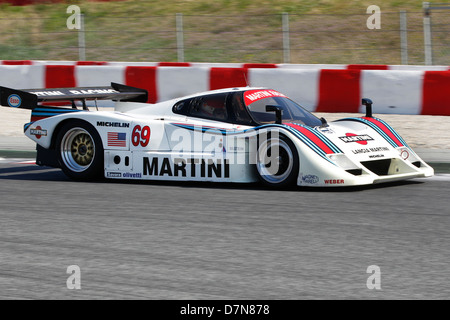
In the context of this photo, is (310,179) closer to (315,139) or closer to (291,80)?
(315,139)

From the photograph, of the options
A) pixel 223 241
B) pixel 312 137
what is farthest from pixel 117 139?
pixel 223 241

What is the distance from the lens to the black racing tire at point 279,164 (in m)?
Result: 7.41

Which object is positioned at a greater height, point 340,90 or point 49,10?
point 49,10

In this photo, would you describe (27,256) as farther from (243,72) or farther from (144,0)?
(144,0)

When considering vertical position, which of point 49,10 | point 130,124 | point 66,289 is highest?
point 49,10

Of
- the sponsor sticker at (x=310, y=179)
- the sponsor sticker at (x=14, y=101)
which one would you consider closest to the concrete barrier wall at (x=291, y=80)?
the sponsor sticker at (x=14, y=101)

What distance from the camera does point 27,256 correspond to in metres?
5.21

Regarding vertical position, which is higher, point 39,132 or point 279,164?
point 39,132

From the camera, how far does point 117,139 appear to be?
8.30m

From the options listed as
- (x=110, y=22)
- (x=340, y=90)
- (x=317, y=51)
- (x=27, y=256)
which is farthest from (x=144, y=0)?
(x=27, y=256)

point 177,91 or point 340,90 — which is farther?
point 177,91

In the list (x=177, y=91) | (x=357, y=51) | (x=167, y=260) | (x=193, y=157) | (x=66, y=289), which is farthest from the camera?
(x=357, y=51)

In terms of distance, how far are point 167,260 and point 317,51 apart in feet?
38.2

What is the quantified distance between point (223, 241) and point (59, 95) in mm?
3895
